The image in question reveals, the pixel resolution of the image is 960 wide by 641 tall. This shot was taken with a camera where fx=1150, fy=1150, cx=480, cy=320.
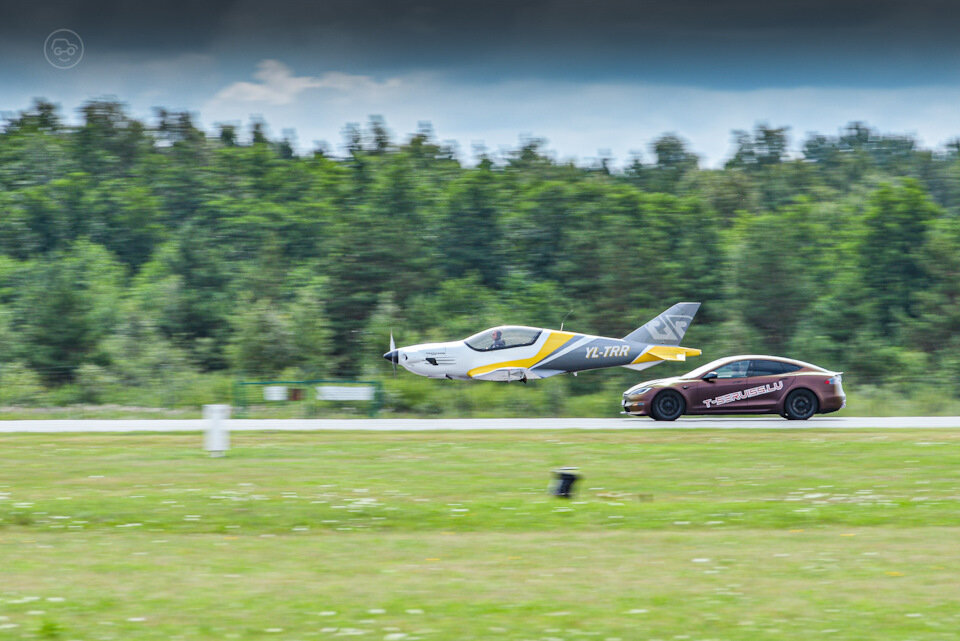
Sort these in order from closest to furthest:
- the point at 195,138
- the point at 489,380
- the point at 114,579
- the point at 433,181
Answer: the point at 114,579
the point at 489,380
the point at 433,181
the point at 195,138

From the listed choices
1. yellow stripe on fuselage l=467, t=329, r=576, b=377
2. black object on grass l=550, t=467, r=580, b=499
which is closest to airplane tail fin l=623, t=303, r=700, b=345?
yellow stripe on fuselage l=467, t=329, r=576, b=377

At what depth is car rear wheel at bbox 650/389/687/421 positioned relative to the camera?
25594 millimetres

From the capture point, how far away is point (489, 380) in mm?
34719

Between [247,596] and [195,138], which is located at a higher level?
[195,138]

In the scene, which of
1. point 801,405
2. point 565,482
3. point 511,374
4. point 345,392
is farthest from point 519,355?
point 565,482

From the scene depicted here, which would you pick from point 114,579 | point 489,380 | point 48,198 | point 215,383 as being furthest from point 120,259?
point 114,579

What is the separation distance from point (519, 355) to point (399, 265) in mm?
21616

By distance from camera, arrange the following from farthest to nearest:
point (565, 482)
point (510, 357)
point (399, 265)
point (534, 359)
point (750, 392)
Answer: point (399, 265), point (534, 359), point (510, 357), point (750, 392), point (565, 482)

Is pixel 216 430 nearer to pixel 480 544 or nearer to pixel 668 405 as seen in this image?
pixel 480 544

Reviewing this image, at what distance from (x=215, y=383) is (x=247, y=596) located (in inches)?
1151

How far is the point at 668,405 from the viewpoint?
25.7 meters

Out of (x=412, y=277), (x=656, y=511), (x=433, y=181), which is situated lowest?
(x=656, y=511)

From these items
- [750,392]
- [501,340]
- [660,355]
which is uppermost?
[501,340]

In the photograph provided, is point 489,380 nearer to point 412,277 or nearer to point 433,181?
point 412,277
